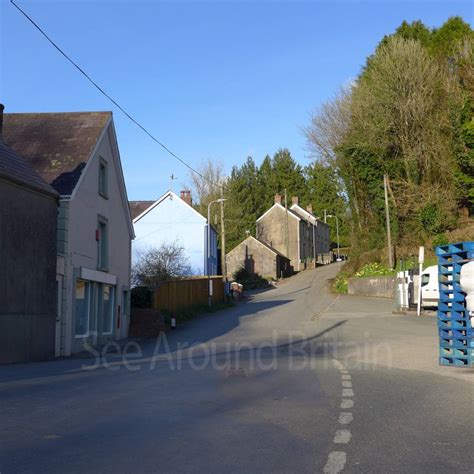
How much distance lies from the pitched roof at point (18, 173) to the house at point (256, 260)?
54157 mm

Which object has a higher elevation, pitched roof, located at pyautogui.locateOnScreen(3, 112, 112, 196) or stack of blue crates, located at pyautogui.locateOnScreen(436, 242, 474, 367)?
pitched roof, located at pyautogui.locateOnScreen(3, 112, 112, 196)

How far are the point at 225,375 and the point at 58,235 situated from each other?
9.14m

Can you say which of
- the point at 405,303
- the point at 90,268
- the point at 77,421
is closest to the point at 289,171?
the point at 405,303

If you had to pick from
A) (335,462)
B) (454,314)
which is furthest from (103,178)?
(335,462)

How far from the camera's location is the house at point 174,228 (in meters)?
53.6

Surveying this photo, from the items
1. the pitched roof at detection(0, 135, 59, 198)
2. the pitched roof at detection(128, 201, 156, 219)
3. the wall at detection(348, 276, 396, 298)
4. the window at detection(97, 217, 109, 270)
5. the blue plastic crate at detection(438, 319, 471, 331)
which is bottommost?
the blue plastic crate at detection(438, 319, 471, 331)

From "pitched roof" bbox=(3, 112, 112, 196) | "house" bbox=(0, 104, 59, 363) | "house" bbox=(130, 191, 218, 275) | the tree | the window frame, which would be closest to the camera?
"house" bbox=(0, 104, 59, 363)

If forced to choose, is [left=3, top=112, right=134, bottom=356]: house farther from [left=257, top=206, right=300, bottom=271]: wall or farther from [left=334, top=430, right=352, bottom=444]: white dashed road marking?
[left=257, top=206, right=300, bottom=271]: wall

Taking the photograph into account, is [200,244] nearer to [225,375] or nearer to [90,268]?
[90,268]

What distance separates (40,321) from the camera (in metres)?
17.8

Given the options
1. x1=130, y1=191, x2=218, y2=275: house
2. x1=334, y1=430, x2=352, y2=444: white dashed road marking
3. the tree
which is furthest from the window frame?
x1=130, y1=191, x2=218, y2=275: house

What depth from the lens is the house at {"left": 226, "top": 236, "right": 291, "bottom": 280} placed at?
7288 cm

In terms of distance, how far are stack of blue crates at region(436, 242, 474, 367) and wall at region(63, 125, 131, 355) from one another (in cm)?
1090

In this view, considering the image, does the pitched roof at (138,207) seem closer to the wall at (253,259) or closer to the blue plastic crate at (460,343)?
the wall at (253,259)
